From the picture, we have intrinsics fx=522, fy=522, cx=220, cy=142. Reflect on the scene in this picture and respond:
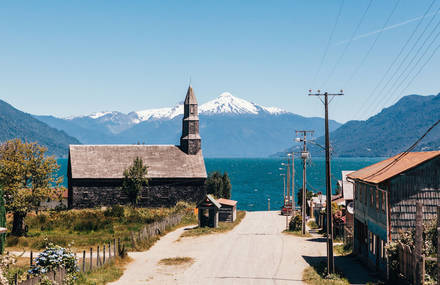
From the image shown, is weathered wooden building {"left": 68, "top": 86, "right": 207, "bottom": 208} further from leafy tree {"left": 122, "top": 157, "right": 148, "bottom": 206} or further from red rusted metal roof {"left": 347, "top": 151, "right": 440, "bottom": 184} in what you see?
red rusted metal roof {"left": 347, "top": 151, "right": 440, "bottom": 184}

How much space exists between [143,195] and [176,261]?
39.4 meters

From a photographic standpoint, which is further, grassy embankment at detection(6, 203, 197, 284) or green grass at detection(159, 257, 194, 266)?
green grass at detection(159, 257, 194, 266)

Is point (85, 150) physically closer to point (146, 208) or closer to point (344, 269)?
point (146, 208)

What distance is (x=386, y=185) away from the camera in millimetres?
27844

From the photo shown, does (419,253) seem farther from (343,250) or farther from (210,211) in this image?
(210,211)

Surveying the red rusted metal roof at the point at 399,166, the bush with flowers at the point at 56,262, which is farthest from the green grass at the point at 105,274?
the red rusted metal roof at the point at 399,166

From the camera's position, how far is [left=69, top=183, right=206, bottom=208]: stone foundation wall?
72.7 m

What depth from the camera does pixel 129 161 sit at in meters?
76.4

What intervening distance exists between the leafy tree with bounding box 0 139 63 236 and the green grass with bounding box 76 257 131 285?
16.0 meters

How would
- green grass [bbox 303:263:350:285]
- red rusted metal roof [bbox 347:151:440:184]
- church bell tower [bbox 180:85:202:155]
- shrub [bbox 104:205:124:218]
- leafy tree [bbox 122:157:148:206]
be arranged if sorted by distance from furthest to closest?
church bell tower [bbox 180:85:202:155], leafy tree [bbox 122:157:148:206], shrub [bbox 104:205:124:218], red rusted metal roof [bbox 347:151:440:184], green grass [bbox 303:263:350:285]

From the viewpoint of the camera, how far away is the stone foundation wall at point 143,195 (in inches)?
2862

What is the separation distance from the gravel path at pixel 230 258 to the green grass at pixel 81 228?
3999mm

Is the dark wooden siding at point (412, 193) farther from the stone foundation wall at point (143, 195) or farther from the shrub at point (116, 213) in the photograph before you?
the stone foundation wall at point (143, 195)

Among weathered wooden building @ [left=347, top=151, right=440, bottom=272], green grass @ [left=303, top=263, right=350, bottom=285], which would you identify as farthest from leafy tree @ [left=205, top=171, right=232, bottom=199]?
weathered wooden building @ [left=347, top=151, right=440, bottom=272]
